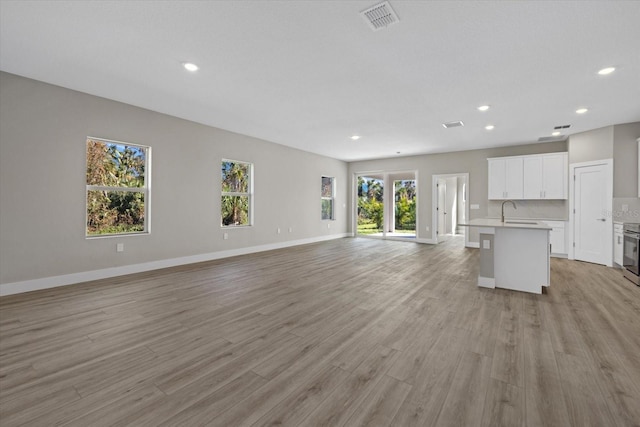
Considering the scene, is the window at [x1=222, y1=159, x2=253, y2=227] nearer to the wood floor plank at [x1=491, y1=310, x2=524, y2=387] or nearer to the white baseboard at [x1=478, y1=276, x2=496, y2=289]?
the white baseboard at [x1=478, y1=276, x2=496, y2=289]

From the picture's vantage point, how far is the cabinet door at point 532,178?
22.1 feet

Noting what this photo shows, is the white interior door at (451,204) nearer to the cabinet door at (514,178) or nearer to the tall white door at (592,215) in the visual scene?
the cabinet door at (514,178)

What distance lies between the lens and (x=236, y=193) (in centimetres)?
656

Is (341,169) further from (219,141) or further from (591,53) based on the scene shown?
(591,53)

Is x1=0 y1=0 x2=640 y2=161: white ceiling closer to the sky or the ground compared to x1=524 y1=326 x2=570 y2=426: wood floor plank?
closer to the sky

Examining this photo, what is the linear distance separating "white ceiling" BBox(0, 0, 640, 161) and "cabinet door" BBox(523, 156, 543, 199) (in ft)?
5.09

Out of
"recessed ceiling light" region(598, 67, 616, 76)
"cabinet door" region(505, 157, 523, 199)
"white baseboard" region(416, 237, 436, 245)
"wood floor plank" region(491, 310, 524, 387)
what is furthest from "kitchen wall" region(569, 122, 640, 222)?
"wood floor plank" region(491, 310, 524, 387)

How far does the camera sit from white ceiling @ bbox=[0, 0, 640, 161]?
239 centimetres

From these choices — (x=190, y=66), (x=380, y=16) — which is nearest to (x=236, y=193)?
(x=190, y=66)

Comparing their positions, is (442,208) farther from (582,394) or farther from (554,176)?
(582,394)

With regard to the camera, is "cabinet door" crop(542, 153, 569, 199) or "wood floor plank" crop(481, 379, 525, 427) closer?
"wood floor plank" crop(481, 379, 525, 427)

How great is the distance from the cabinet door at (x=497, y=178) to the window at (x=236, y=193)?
6184mm

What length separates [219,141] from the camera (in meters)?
6.11

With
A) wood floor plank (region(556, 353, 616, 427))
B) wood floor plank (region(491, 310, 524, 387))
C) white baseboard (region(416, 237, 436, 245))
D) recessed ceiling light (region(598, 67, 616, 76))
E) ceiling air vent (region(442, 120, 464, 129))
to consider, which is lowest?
wood floor plank (region(556, 353, 616, 427))
